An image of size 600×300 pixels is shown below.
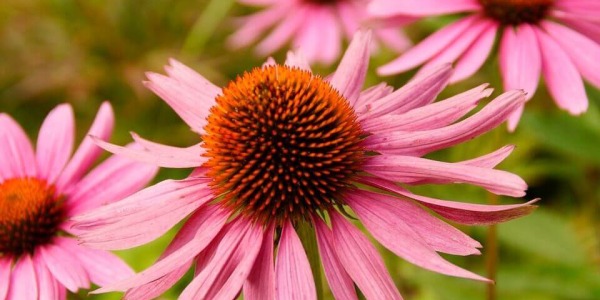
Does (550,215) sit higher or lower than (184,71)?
lower

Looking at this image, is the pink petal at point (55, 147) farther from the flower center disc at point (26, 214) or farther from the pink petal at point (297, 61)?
the pink petal at point (297, 61)

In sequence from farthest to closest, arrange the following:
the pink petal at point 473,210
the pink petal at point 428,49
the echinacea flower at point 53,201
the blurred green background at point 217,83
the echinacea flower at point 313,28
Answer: the echinacea flower at point 313,28, the blurred green background at point 217,83, the pink petal at point 428,49, the echinacea flower at point 53,201, the pink petal at point 473,210

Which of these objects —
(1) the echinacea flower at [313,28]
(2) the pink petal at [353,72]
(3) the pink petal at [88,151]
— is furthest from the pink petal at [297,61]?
(1) the echinacea flower at [313,28]

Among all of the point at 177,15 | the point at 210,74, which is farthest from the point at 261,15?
the point at 177,15

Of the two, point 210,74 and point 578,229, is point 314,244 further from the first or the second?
point 210,74

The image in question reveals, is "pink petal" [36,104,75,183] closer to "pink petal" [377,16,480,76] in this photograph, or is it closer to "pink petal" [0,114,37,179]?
"pink petal" [0,114,37,179]

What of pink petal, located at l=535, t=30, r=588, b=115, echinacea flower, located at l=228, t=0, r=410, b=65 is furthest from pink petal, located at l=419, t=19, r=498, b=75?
echinacea flower, located at l=228, t=0, r=410, b=65
